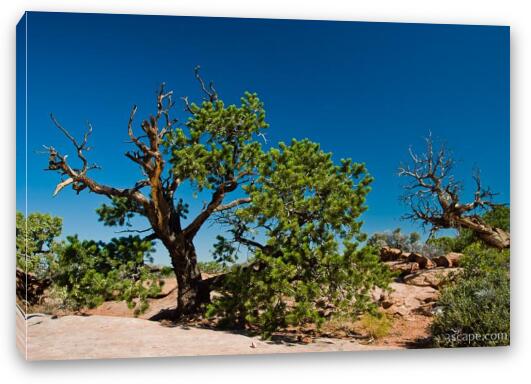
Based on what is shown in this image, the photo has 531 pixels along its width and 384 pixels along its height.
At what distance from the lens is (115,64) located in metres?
7.08

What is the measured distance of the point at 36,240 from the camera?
6.99 metres

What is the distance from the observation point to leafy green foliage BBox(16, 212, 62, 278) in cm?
661

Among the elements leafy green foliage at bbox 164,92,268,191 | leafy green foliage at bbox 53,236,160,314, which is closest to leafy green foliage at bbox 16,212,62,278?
leafy green foliage at bbox 53,236,160,314

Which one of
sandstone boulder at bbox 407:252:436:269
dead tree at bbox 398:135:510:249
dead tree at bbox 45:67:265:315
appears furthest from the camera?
sandstone boulder at bbox 407:252:436:269

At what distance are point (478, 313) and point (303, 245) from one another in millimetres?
2349

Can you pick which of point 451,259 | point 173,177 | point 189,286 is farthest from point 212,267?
point 451,259

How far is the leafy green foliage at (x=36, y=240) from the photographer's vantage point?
21.7 ft

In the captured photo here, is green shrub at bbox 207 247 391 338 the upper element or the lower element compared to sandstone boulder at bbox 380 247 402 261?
lower

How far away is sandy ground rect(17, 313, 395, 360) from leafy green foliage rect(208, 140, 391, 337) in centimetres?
32

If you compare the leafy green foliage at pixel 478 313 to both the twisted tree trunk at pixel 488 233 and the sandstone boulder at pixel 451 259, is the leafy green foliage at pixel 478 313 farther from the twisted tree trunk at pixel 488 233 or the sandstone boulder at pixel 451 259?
the sandstone boulder at pixel 451 259

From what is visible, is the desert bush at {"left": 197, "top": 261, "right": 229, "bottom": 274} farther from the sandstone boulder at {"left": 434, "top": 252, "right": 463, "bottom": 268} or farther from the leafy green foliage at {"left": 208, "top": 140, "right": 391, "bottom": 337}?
the sandstone boulder at {"left": 434, "top": 252, "right": 463, "bottom": 268}

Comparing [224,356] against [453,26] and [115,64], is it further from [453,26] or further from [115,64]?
[453,26]
